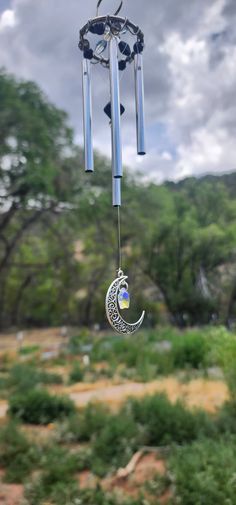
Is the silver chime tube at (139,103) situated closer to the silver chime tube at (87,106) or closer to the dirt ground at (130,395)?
the silver chime tube at (87,106)

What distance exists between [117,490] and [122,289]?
407 cm

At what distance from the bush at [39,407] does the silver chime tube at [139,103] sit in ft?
23.1

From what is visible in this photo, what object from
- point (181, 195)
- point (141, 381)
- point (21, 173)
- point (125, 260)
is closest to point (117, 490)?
point (141, 381)

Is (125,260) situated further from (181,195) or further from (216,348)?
(216,348)

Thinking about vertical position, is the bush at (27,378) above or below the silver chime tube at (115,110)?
below

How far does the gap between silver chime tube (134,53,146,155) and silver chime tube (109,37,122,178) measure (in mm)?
274

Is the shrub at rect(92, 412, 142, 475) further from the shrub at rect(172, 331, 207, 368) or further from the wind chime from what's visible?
the shrub at rect(172, 331, 207, 368)

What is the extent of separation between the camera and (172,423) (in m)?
7.61

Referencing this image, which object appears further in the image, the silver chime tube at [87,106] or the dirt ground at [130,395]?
the dirt ground at [130,395]

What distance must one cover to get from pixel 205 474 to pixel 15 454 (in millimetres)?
2932

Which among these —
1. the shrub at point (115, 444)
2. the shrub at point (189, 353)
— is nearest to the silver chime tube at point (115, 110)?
the shrub at point (115, 444)

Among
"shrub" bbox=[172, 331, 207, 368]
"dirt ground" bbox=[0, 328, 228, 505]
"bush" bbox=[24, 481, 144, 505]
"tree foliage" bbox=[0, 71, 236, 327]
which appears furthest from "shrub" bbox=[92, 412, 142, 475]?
"tree foliage" bbox=[0, 71, 236, 327]

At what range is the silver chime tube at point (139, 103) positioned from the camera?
3.08 m

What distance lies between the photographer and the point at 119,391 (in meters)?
11.7
